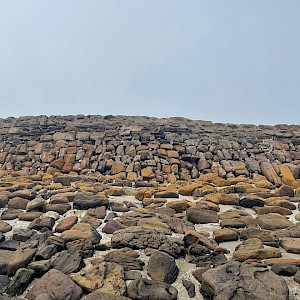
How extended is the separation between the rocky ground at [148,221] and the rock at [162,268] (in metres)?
0.01

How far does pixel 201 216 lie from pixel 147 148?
18.1ft

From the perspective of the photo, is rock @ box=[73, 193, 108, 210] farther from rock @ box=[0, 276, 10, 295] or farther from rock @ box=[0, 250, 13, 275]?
rock @ box=[0, 276, 10, 295]

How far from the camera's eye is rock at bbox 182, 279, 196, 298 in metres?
3.11

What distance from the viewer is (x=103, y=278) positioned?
10.6 ft

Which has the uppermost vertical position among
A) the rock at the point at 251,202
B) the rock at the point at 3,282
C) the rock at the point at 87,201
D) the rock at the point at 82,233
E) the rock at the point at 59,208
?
the rock at the point at 251,202

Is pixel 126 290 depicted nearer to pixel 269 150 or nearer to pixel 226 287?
pixel 226 287

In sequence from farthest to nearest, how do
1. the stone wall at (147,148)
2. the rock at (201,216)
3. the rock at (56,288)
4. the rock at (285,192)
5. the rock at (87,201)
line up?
the stone wall at (147,148) < the rock at (285,192) < the rock at (87,201) < the rock at (201,216) < the rock at (56,288)

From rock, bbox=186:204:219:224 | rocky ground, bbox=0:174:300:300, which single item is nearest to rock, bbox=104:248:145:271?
rocky ground, bbox=0:174:300:300

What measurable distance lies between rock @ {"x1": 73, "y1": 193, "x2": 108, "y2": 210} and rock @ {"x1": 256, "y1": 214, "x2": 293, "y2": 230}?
254 centimetres

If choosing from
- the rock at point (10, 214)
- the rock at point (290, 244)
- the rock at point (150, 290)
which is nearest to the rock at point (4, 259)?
the rock at point (10, 214)

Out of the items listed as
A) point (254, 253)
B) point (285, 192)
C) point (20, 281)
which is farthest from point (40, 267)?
point (285, 192)

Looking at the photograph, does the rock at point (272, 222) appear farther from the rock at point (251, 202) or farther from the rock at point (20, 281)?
the rock at point (20, 281)

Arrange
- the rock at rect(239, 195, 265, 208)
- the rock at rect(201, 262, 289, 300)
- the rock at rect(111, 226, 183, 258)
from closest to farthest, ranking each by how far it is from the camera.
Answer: the rock at rect(201, 262, 289, 300)
the rock at rect(111, 226, 183, 258)
the rock at rect(239, 195, 265, 208)

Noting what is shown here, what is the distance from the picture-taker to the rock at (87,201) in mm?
5473
